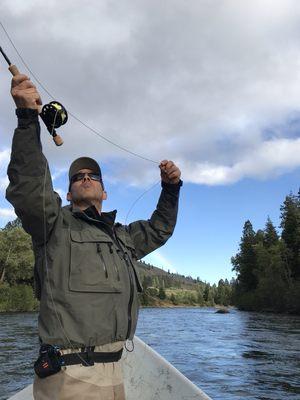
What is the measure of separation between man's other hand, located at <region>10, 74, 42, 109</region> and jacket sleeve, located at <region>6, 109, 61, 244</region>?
4cm

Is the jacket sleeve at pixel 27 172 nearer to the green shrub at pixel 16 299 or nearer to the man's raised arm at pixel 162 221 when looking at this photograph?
the man's raised arm at pixel 162 221

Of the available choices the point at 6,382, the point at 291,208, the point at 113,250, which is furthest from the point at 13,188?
the point at 291,208

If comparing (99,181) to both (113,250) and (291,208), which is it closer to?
(113,250)

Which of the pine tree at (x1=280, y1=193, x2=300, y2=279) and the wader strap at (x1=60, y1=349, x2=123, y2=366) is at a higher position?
the pine tree at (x1=280, y1=193, x2=300, y2=279)

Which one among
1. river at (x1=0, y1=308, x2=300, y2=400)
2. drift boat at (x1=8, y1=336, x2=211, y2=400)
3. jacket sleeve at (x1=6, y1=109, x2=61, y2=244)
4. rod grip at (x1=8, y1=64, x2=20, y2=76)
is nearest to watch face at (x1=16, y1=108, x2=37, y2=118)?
jacket sleeve at (x1=6, y1=109, x2=61, y2=244)

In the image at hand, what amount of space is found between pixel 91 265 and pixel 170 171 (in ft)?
3.97

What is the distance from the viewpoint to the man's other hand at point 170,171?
3717 millimetres

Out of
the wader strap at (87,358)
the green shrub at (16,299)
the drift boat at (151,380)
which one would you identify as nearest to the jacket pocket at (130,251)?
the wader strap at (87,358)

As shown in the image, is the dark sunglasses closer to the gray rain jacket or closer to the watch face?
the gray rain jacket

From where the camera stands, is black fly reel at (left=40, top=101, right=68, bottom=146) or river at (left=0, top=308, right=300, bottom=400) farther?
river at (left=0, top=308, right=300, bottom=400)

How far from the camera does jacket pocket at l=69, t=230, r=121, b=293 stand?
2768 millimetres

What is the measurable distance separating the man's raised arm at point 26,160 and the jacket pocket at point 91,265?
1.13 feet

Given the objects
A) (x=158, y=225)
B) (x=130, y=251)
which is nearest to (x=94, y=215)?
(x=130, y=251)

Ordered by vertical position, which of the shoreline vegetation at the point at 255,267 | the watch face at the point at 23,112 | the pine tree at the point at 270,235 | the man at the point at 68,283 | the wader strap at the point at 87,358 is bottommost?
the wader strap at the point at 87,358
